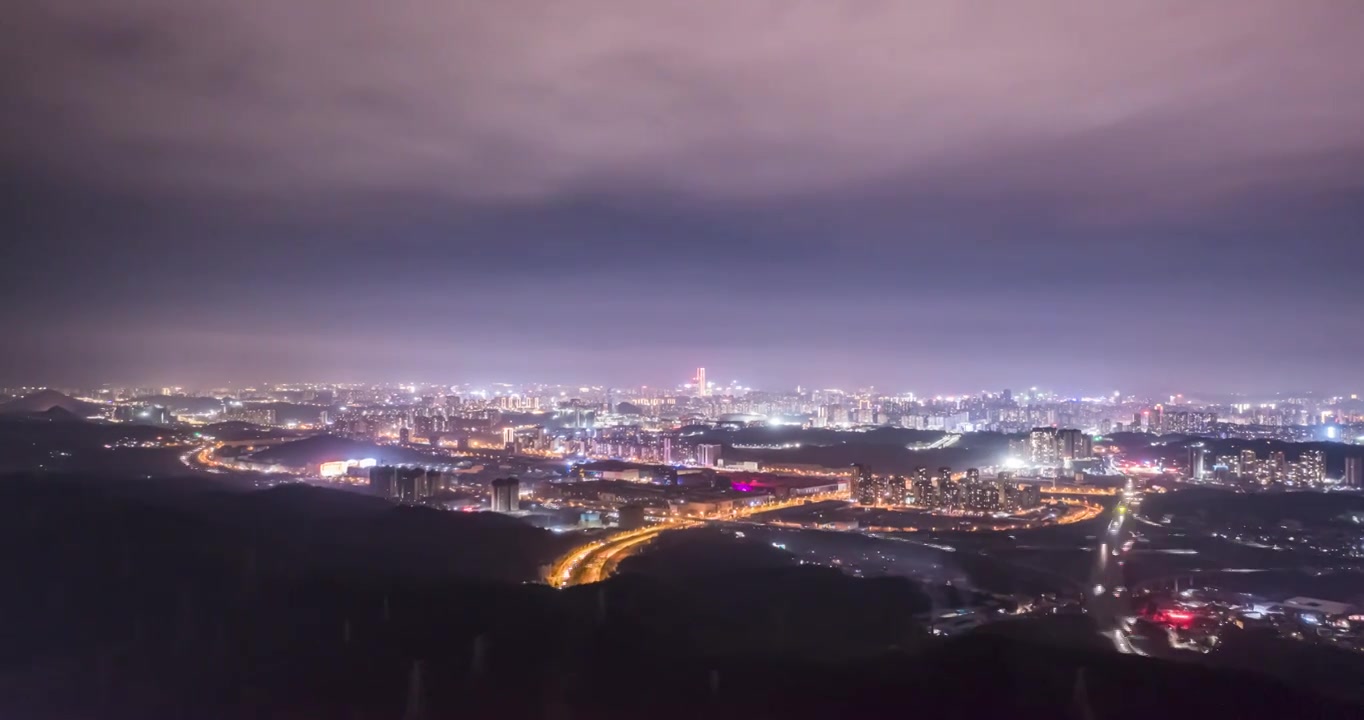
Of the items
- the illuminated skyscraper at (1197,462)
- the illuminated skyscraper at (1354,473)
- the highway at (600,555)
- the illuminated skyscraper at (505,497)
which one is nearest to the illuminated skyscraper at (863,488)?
the highway at (600,555)

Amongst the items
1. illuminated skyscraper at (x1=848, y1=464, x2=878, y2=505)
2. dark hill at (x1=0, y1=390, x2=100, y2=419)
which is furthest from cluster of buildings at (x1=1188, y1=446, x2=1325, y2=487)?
dark hill at (x1=0, y1=390, x2=100, y2=419)

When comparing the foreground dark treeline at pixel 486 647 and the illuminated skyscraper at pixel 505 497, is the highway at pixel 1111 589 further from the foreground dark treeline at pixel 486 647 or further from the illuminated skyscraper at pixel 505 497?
the illuminated skyscraper at pixel 505 497

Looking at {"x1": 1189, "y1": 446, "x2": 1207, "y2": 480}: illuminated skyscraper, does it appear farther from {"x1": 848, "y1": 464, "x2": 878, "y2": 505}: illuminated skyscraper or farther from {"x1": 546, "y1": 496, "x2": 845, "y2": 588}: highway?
{"x1": 546, "y1": 496, "x2": 845, "y2": 588}: highway

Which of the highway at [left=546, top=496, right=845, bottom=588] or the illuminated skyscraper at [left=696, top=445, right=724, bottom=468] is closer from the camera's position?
the highway at [left=546, top=496, right=845, bottom=588]

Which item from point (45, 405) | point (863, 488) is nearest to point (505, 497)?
point (863, 488)

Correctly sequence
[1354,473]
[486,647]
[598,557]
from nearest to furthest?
[486,647] → [598,557] → [1354,473]

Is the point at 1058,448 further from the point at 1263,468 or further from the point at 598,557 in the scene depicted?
the point at 598,557
